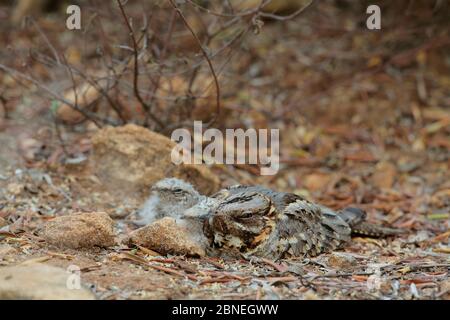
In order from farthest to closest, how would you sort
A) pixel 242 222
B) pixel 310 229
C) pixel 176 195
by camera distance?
pixel 176 195 → pixel 310 229 → pixel 242 222

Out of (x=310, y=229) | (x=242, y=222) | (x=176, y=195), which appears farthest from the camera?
(x=176, y=195)

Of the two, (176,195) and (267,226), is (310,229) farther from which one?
(176,195)

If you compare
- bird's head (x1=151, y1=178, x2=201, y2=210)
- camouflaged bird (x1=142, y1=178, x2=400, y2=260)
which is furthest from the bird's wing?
bird's head (x1=151, y1=178, x2=201, y2=210)

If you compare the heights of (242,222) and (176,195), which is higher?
(176,195)

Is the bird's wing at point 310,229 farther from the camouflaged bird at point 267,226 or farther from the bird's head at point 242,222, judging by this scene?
the bird's head at point 242,222

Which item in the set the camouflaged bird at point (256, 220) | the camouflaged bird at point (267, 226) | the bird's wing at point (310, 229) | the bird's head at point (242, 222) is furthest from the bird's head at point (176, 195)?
the bird's wing at point (310, 229)

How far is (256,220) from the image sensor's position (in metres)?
3.51

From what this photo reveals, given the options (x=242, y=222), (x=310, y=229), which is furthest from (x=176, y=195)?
(x=310, y=229)

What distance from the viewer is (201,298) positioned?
2941 mm

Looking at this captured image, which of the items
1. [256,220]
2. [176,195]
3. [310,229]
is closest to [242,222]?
[256,220]

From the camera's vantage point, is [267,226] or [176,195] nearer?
[267,226]

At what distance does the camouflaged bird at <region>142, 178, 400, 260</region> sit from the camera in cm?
352

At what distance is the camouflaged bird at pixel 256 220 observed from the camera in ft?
11.5

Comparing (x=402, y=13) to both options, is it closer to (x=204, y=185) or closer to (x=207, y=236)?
(x=204, y=185)
